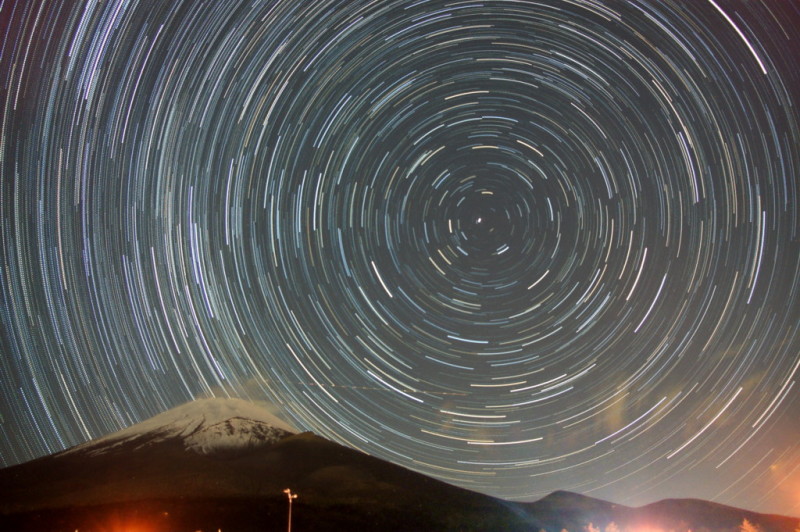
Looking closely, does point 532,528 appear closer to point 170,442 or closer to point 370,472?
point 370,472

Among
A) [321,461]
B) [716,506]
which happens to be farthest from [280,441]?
[716,506]

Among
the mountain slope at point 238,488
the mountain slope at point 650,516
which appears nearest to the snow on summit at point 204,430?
the mountain slope at point 238,488

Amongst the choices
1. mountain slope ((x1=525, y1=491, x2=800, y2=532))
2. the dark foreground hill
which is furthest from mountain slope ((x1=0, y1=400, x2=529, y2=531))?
mountain slope ((x1=525, y1=491, x2=800, y2=532))

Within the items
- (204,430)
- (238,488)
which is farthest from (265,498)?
(204,430)

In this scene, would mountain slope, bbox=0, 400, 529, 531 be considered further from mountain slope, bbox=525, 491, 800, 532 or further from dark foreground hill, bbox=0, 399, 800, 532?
mountain slope, bbox=525, 491, 800, 532

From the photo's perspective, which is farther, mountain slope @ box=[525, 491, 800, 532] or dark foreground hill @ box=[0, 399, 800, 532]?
mountain slope @ box=[525, 491, 800, 532]

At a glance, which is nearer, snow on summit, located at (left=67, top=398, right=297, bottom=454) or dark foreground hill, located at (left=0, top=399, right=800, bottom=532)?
dark foreground hill, located at (left=0, top=399, right=800, bottom=532)

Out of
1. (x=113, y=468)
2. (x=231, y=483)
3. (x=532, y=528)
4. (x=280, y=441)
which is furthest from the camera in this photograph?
(x=280, y=441)

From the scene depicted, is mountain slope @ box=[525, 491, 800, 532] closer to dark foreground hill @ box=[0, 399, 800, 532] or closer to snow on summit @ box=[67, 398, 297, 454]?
dark foreground hill @ box=[0, 399, 800, 532]

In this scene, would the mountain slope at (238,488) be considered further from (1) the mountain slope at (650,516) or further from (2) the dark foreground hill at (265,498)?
(1) the mountain slope at (650,516)
